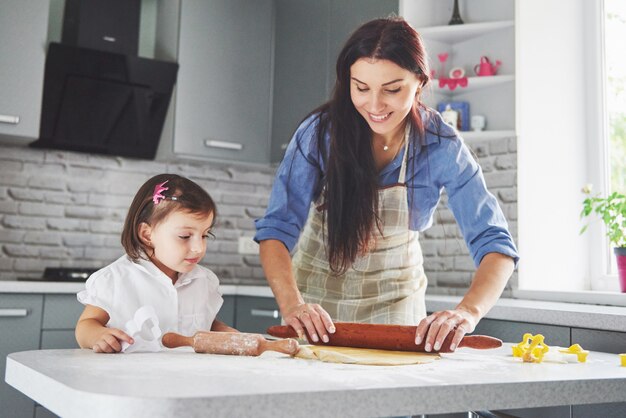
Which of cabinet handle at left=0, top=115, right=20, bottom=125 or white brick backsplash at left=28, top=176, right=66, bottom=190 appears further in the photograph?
white brick backsplash at left=28, top=176, right=66, bottom=190

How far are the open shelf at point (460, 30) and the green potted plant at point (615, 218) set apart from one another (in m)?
0.73

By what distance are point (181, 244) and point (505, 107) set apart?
1849 mm

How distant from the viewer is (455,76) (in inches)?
119

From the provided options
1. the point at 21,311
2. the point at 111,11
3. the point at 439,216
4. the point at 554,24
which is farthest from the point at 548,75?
the point at 21,311

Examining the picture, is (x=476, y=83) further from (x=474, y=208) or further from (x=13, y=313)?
(x=13, y=313)

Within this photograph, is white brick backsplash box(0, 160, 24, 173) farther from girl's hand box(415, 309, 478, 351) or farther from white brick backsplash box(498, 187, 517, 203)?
girl's hand box(415, 309, 478, 351)

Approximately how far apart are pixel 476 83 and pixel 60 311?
1867 millimetres

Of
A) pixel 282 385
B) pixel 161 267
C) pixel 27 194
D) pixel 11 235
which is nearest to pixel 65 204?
pixel 27 194

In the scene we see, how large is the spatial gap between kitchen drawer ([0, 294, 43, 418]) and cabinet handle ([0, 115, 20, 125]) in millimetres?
767

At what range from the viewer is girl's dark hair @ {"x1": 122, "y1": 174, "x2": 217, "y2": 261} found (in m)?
1.50

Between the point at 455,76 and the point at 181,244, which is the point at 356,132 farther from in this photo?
the point at 455,76

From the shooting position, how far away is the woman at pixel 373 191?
153 cm

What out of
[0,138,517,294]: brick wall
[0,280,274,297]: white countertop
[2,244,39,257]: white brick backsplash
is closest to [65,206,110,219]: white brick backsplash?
[0,138,517,294]: brick wall

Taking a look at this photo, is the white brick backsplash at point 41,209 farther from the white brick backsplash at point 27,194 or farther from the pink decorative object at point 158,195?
the pink decorative object at point 158,195
